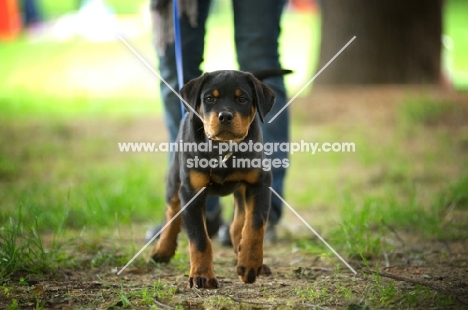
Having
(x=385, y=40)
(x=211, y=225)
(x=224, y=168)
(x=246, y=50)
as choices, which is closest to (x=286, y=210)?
(x=211, y=225)

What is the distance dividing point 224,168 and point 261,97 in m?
0.36

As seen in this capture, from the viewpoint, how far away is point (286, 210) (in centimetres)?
522

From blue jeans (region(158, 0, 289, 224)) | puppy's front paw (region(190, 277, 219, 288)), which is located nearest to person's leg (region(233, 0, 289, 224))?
blue jeans (region(158, 0, 289, 224))

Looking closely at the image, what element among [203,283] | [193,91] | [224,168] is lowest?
[203,283]

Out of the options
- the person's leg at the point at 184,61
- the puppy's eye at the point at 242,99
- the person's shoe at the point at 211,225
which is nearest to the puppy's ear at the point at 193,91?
the puppy's eye at the point at 242,99

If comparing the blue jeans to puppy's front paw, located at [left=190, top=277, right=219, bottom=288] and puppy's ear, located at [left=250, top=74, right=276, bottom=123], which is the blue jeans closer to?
puppy's ear, located at [left=250, top=74, right=276, bottom=123]

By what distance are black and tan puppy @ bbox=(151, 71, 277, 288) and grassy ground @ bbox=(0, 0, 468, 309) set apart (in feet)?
0.47

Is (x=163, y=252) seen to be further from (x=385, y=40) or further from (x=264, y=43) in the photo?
(x=385, y=40)

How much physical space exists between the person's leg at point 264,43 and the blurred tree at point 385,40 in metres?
3.77

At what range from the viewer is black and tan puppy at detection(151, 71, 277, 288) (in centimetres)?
296

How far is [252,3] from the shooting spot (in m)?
3.73

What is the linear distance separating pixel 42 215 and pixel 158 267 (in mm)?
1219

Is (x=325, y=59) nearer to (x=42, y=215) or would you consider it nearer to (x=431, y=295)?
(x=42, y=215)

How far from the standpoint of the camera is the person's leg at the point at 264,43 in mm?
3768
